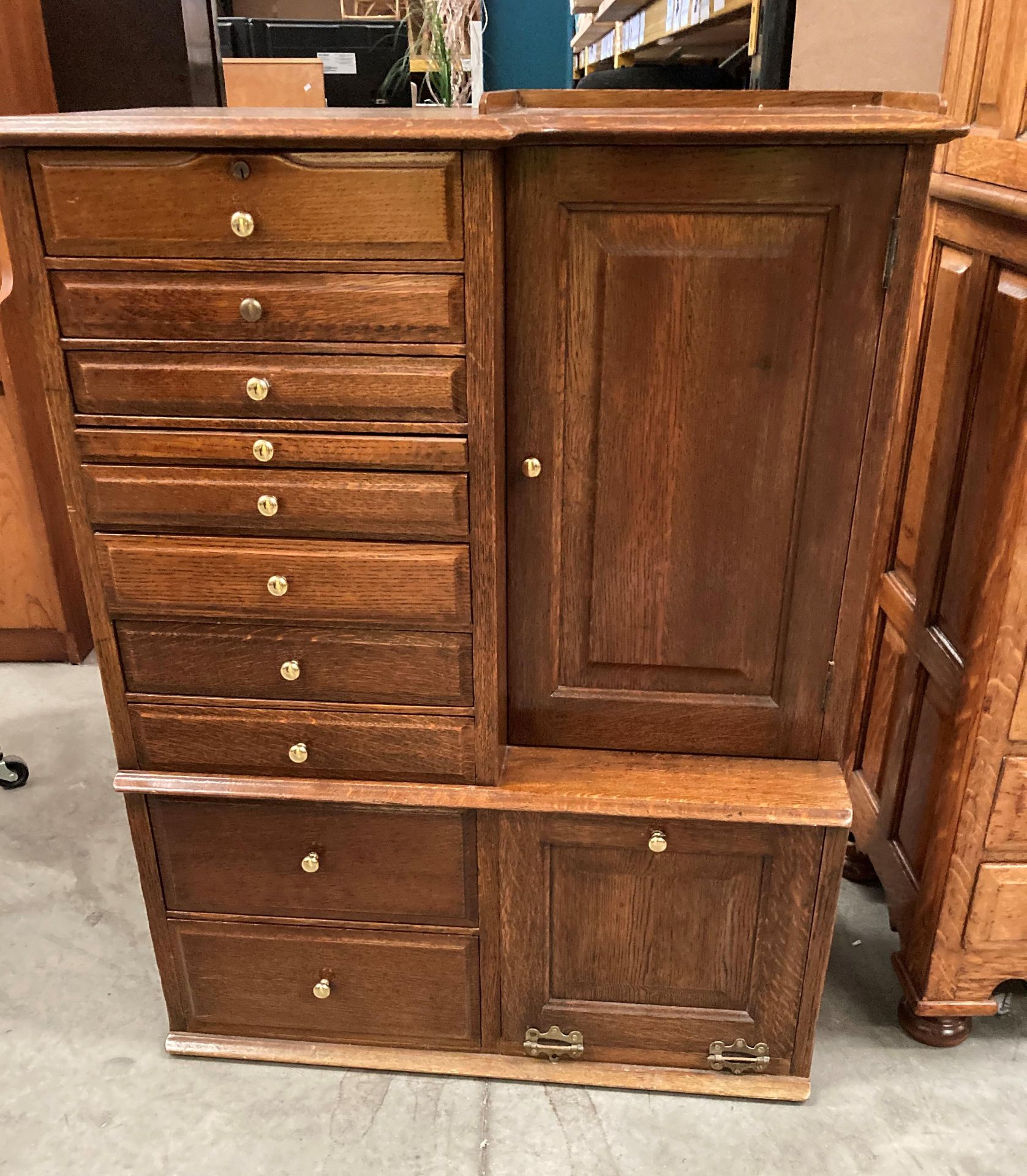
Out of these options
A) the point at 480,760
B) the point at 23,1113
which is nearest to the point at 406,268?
the point at 480,760

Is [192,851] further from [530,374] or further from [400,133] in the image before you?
[400,133]

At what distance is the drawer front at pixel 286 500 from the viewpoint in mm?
1155

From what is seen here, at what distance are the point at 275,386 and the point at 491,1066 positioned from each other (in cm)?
104

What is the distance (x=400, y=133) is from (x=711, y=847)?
950 mm

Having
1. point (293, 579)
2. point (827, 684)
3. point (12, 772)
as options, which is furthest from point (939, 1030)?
point (12, 772)

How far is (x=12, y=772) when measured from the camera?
212cm

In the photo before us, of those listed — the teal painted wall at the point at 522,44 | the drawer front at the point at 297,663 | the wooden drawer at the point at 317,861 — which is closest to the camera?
the drawer front at the point at 297,663

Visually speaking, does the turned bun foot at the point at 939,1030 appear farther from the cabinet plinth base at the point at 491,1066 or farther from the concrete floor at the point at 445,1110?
the cabinet plinth base at the point at 491,1066

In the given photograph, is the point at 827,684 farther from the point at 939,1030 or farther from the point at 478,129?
the point at 478,129

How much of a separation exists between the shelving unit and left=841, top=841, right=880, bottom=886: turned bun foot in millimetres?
1361

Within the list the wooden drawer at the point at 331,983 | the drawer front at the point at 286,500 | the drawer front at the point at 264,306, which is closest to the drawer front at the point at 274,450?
the drawer front at the point at 286,500

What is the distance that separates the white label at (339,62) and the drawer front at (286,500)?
2.26 m

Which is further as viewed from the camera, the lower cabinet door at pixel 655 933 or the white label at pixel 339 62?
the white label at pixel 339 62

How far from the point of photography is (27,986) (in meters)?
1.64
